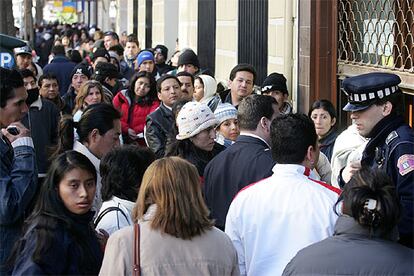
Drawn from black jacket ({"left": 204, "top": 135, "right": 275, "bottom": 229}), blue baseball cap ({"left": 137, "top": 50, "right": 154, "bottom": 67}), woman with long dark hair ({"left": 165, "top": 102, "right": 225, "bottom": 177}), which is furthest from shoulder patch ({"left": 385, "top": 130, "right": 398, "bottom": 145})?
blue baseball cap ({"left": 137, "top": 50, "right": 154, "bottom": 67})

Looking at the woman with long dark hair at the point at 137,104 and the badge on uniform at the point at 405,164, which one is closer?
the badge on uniform at the point at 405,164

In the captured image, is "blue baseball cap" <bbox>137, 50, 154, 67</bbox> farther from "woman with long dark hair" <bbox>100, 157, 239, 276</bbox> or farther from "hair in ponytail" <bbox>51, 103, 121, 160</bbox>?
"woman with long dark hair" <bbox>100, 157, 239, 276</bbox>

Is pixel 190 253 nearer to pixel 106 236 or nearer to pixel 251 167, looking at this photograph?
pixel 106 236

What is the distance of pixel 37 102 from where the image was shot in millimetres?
9156

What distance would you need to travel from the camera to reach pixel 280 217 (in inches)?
194

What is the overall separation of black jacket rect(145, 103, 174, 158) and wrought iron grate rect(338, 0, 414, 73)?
76.0 inches

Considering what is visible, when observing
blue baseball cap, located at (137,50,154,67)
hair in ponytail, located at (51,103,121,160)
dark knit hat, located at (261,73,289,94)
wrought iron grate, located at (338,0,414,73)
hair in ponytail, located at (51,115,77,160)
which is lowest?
hair in ponytail, located at (51,115,77,160)

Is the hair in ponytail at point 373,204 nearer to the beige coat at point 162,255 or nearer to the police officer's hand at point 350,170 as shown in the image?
the beige coat at point 162,255

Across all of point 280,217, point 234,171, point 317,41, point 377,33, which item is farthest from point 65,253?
point 317,41

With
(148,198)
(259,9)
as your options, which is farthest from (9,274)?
(259,9)

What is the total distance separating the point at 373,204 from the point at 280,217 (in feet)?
3.33

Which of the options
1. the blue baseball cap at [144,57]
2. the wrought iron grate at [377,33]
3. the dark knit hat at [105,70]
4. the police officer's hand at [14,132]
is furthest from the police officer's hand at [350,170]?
the blue baseball cap at [144,57]

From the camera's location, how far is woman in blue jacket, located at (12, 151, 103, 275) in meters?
4.36

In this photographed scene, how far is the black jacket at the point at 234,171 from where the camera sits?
5.72m
